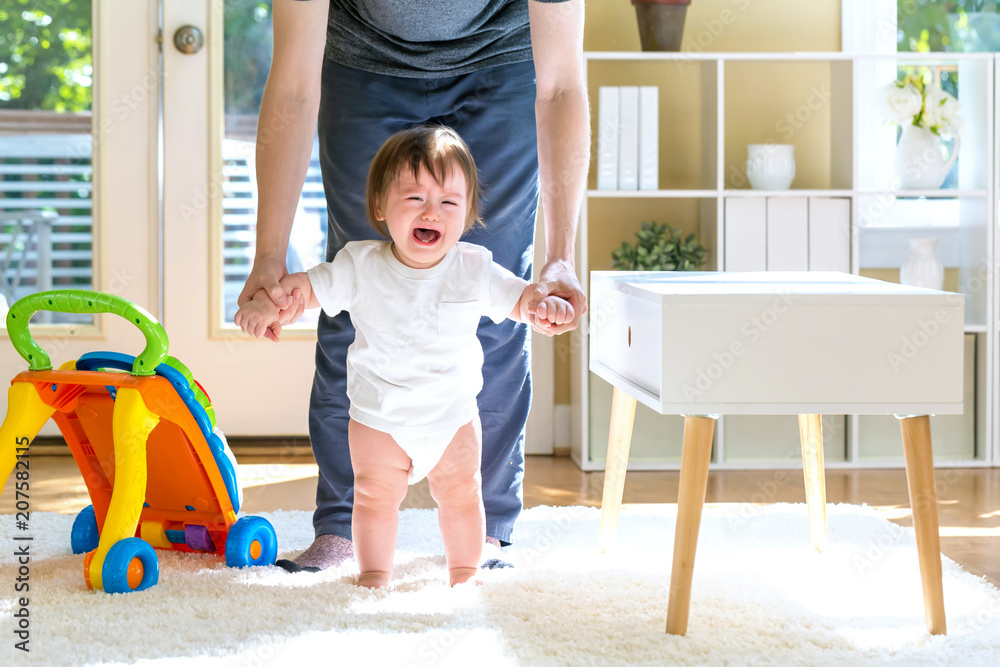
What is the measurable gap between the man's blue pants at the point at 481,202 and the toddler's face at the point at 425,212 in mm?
241

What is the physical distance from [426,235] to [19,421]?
1.86 ft

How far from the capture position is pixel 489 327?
1.43 metres

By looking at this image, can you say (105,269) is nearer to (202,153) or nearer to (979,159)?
(202,153)

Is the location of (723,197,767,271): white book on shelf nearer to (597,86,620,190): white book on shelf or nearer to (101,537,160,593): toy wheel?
(597,86,620,190): white book on shelf

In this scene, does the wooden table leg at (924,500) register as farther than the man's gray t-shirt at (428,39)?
No

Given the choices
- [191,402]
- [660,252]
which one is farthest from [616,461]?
[660,252]

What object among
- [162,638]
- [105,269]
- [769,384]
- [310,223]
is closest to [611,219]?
[310,223]

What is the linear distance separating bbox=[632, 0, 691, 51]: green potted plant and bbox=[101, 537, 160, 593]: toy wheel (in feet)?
5.34

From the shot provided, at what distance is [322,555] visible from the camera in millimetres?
1346

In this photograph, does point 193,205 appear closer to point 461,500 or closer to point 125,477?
point 125,477

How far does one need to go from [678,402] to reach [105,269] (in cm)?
177

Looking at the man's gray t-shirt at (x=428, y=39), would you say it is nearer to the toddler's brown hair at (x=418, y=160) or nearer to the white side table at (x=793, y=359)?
the toddler's brown hair at (x=418, y=160)

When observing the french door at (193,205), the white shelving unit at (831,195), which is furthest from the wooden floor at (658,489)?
the french door at (193,205)

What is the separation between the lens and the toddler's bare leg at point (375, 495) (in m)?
1.17
